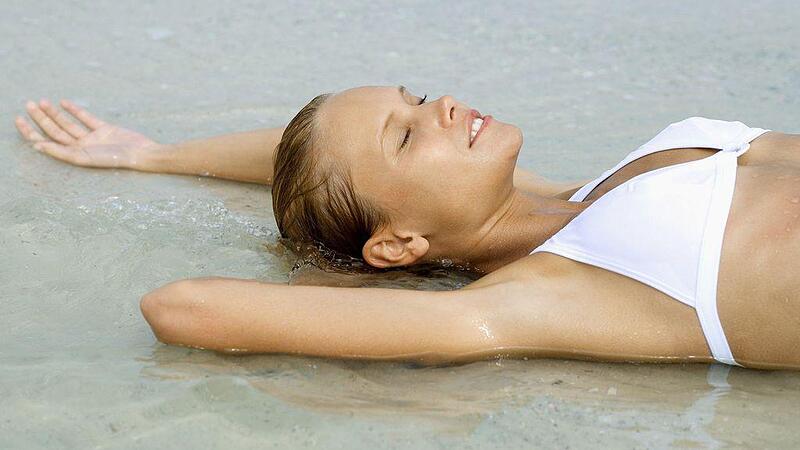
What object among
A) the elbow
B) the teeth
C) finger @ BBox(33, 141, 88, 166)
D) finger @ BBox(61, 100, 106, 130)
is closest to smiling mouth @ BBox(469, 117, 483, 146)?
the teeth

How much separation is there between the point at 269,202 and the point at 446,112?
121 cm

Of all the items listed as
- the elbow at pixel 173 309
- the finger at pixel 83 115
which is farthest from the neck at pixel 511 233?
the finger at pixel 83 115

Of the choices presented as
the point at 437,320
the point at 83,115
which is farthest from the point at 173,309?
the point at 83,115

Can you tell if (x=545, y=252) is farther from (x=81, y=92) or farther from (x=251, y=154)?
(x=81, y=92)

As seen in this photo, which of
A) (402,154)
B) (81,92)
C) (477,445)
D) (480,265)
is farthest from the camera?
(81,92)

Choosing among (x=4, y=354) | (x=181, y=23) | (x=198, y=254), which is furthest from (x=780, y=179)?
(x=181, y=23)

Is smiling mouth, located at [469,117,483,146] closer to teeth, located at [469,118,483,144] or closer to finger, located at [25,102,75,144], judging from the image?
teeth, located at [469,118,483,144]

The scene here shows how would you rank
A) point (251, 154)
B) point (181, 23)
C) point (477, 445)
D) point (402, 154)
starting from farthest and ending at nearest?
point (181, 23)
point (251, 154)
point (402, 154)
point (477, 445)

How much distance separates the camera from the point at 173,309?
2.78 metres

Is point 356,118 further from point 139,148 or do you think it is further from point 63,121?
point 63,121

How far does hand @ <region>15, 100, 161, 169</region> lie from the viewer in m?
4.29

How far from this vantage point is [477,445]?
2.43 m

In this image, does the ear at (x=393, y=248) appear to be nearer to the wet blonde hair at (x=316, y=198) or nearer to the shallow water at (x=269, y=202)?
the wet blonde hair at (x=316, y=198)

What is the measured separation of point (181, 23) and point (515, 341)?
389 cm
